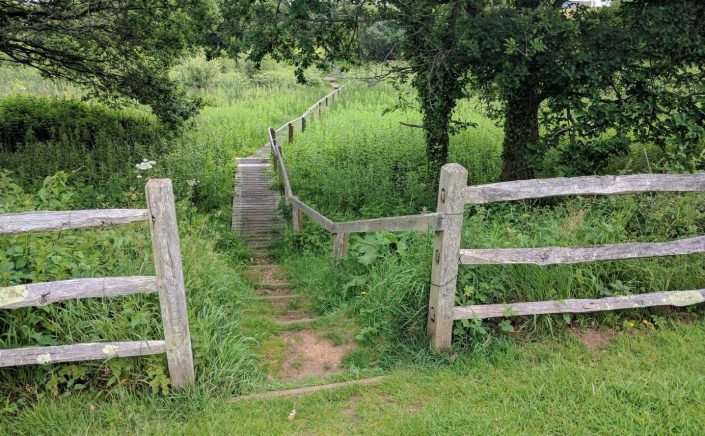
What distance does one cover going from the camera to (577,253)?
12.9ft

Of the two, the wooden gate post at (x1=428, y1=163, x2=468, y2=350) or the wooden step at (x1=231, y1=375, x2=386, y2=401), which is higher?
the wooden gate post at (x1=428, y1=163, x2=468, y2=350)

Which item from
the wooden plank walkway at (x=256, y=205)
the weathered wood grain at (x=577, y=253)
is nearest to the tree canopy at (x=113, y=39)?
the wooden plank walkway at (x=256, y=205)

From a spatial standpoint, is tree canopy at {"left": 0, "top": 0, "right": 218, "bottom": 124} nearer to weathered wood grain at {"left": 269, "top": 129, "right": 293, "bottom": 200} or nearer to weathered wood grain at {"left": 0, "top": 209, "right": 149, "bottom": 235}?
weathered wood grain at {"left": 269, "top": 129, "right": 293, "bottom": 200}

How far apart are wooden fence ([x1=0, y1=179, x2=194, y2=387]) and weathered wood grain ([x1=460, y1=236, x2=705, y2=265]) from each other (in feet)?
6.82

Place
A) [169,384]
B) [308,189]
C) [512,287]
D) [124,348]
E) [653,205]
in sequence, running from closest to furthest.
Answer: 1. [124,348]
2. [169,384]
3. [512,287]
4. [653,205]
5. [308,189]

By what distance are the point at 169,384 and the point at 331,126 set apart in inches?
568

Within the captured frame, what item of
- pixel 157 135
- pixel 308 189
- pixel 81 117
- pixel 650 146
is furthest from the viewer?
pixel 81 117

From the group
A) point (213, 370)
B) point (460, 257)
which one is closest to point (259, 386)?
point (213, 370)

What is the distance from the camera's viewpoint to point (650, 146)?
34.1 ft

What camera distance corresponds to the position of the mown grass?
310cm

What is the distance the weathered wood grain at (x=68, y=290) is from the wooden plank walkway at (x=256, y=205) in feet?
21.7

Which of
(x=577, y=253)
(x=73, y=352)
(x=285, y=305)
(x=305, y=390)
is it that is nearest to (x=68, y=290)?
(x=73, y=352)

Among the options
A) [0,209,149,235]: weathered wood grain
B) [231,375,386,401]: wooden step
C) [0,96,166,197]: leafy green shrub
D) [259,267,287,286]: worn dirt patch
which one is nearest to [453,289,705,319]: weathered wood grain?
[231,375,386,401]: wooden step

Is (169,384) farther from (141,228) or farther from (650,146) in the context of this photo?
(650,146)
